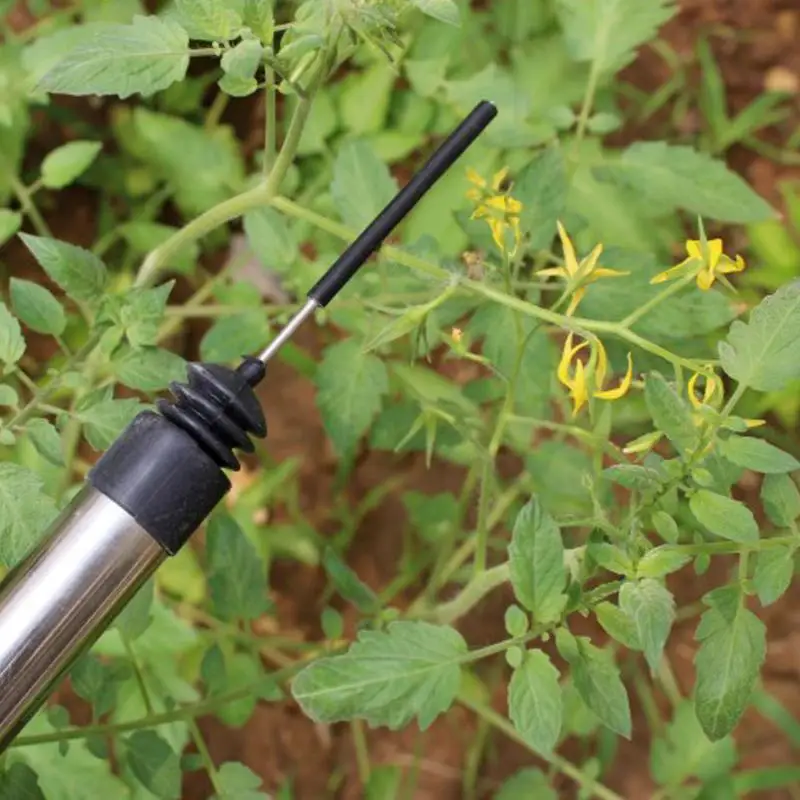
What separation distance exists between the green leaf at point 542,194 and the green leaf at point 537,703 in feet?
1.23

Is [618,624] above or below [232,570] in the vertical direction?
above

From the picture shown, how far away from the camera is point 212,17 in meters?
0.69

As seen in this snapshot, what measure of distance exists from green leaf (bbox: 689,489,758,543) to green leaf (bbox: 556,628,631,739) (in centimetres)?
13

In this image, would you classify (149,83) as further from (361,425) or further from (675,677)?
(675,677)

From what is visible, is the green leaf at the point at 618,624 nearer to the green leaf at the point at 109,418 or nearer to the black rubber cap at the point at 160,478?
the black rubber cap at the point at 160,478

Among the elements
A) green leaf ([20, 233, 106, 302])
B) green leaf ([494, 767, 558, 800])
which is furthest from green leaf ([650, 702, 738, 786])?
green leaf ([20, 233, 106, 302])

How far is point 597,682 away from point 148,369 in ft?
1.40

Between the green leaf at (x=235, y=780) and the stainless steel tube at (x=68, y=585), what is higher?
the stainless steel tube at (x=68, y=585)

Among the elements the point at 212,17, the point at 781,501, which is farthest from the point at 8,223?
the point at 781,501

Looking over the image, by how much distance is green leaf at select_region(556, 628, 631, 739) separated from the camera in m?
0.73

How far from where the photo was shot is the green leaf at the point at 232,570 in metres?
1.00

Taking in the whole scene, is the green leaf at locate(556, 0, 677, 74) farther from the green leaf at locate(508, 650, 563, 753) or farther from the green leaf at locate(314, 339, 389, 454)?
the green leaf at locate(508, 650, 563, 753)

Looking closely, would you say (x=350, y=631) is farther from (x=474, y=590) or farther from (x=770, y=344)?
(x=770, y=344)

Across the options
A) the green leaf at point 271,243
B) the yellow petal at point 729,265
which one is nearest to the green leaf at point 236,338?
the green leaf at point 271,243
